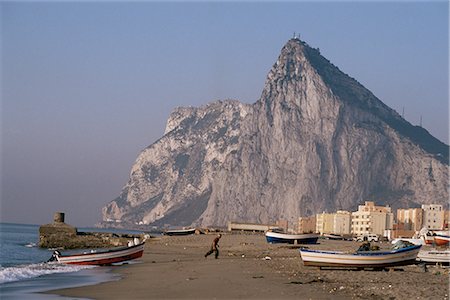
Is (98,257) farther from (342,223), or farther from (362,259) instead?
(342,223)

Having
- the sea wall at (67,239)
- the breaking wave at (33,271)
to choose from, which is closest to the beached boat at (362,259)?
the breaking wave at (33,271)

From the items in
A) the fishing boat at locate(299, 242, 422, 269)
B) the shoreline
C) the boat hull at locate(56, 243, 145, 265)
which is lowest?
the shoreline

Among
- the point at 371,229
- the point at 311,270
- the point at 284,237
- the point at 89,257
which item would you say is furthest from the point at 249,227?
the point at 311,270

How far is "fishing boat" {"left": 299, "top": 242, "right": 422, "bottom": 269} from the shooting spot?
31.1 metres

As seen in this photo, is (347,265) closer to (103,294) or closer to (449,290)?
(449,290)

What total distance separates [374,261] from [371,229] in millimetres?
159293

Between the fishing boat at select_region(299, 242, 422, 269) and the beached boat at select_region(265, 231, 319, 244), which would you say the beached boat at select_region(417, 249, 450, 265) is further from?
the beached boat at select_region(265, 231, 319, 244)

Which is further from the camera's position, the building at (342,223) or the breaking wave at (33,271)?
the building at (342,223)

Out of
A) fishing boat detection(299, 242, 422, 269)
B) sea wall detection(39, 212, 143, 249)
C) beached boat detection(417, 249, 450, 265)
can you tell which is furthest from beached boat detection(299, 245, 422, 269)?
sea wall detection(39, 212, 143, 249)

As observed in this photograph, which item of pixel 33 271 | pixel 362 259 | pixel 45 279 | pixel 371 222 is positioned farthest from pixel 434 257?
pixel 371 222

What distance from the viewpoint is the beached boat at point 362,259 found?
31.1 meters

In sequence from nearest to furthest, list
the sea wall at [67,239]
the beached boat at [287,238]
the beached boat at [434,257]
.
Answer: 1. the beached boat at [434,257]
2. the beached boat at [287,238]
3. the sea wall at [67,239]

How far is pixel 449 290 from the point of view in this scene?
77.4 ft

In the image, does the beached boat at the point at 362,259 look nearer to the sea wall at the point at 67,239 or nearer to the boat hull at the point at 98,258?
the boat hull at the point at 98,258
